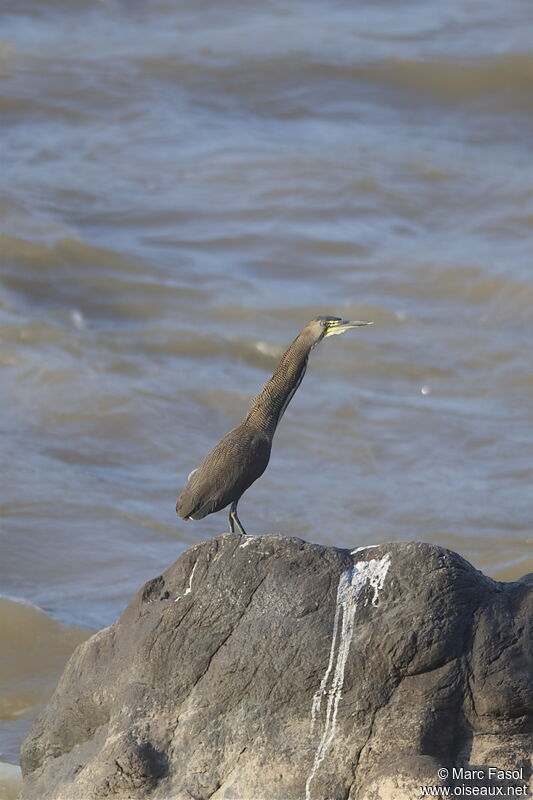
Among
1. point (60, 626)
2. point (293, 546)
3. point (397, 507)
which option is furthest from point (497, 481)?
point (293, 546)

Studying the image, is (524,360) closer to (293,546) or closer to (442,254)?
(442,254)

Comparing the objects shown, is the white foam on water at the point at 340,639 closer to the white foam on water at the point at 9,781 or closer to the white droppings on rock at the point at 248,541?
the white droppings on rock at the point at 248,541

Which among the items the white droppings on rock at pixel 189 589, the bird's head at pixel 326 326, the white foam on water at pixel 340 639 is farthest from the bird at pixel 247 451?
the white foam on water at pixel 340 639

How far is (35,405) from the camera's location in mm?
12750

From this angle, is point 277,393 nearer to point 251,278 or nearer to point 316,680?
point 316,680

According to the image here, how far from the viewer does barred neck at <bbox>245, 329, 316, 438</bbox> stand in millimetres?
6023

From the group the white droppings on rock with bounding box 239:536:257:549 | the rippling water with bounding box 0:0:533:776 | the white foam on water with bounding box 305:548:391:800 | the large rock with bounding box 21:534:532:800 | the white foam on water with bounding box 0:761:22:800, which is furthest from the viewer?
the rippling water with bounding box 0:0:533:776

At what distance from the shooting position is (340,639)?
4.82 meters

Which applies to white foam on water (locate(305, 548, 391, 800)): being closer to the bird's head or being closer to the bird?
the bird

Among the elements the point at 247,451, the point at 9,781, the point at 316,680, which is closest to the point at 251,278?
the point at 9,781

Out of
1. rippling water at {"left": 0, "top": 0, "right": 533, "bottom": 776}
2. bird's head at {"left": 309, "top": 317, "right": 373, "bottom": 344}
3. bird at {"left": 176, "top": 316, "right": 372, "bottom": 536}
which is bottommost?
bird at {"left": 176, "top": 316, "right": 372, "bottom": 536}

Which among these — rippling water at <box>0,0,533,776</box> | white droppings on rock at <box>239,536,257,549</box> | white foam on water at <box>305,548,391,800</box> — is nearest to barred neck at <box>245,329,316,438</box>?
white droppings on rock at <box>239,536,257,549</box>

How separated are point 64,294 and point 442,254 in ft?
14.2

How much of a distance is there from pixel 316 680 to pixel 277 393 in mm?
1551
